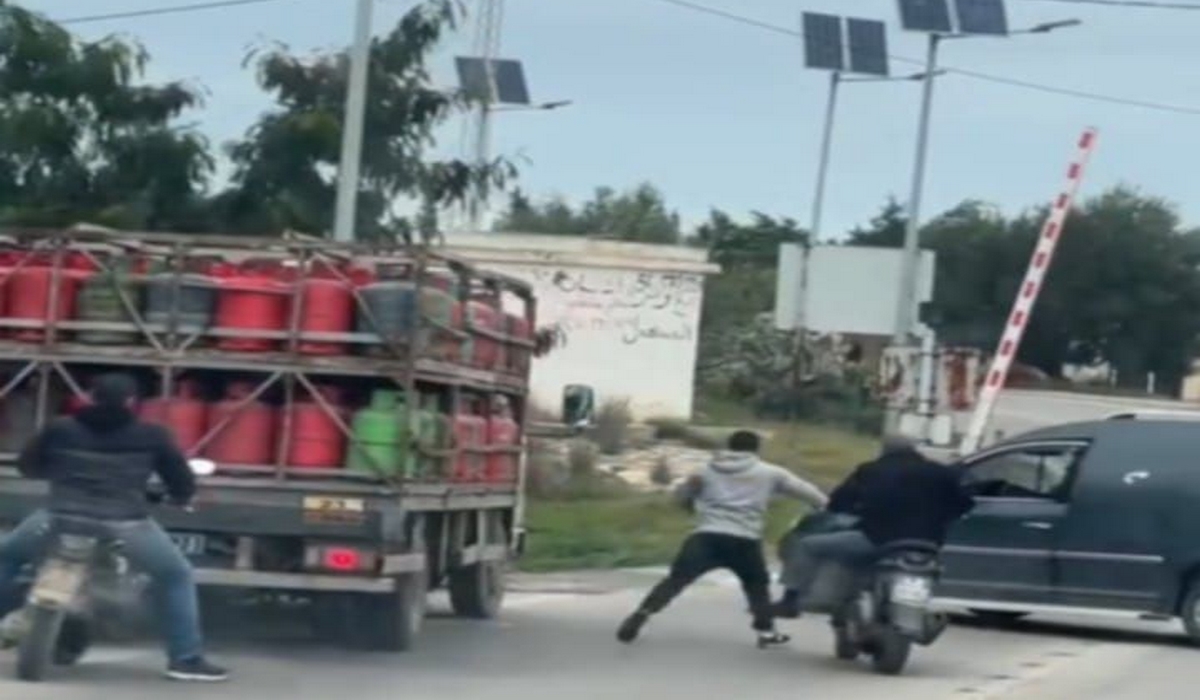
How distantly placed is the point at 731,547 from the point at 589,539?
1173 centimetres

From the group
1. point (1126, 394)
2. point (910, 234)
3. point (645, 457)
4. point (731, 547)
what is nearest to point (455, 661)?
point (731, 547)

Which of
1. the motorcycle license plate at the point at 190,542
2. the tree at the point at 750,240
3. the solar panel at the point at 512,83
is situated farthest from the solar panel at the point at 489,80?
the tree at the point at 750,240

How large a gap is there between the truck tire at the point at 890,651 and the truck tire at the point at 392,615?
2850mm

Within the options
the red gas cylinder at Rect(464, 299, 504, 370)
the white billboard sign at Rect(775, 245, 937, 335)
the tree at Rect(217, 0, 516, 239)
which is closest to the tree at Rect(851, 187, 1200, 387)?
the white billboard sign at Rect(775, 245, 937, 335)

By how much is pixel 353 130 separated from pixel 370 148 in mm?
4209

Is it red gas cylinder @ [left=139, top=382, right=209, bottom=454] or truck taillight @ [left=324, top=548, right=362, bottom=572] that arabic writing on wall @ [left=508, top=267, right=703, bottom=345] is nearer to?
red gas cylinder @ [left=139, top=382, right=209, bottom=454]

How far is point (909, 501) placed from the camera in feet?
59.1

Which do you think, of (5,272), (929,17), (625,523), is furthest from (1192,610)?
(929,17)

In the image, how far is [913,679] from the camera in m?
17.8

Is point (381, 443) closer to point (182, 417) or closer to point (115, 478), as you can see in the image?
point (182, 417)

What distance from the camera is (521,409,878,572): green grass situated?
28.8m

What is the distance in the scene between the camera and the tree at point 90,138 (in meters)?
28.3

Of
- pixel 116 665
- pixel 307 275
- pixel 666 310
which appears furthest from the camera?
pixel 666 310

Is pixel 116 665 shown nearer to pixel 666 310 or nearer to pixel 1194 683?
pixel 1194 683
